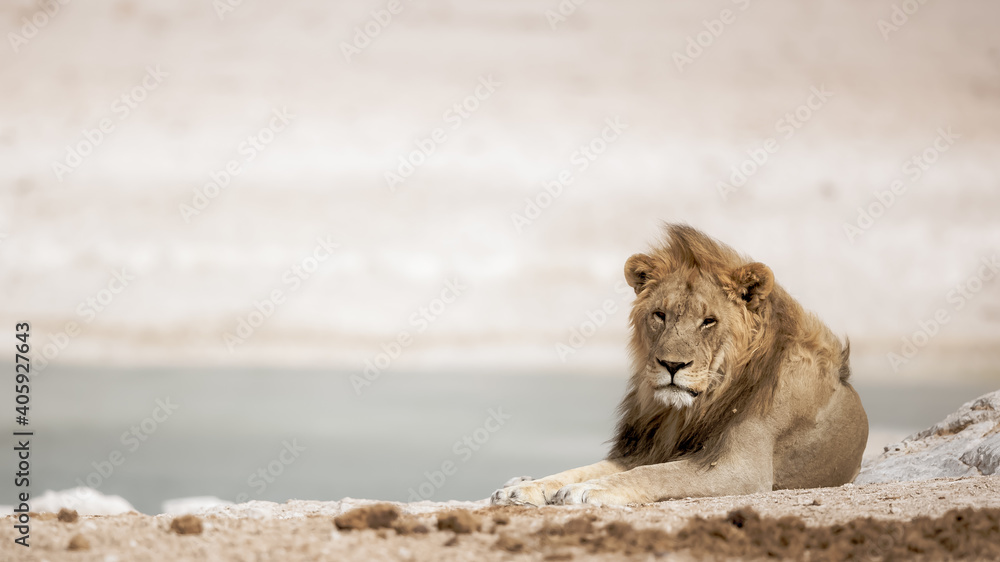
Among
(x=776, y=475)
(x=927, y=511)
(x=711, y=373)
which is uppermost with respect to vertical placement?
(x=711, y=373)

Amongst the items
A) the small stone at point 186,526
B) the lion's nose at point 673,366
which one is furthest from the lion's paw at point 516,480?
the small stone at point 186,526

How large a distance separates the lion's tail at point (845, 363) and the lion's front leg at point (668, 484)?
1.56 metres

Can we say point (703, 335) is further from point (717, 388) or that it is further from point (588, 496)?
point (588, 496)

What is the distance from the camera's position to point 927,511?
20.2 ft

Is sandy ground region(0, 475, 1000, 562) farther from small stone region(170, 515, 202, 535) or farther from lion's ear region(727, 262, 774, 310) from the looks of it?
lion's ear region(727, 262, 774, 310)

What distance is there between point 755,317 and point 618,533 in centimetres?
354

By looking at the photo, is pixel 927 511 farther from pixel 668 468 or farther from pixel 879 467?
pixel 879 467

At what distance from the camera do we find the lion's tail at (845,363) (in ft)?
29.3

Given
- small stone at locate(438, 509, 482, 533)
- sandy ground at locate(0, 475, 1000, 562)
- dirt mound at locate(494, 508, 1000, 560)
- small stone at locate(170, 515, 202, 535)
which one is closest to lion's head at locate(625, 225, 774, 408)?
sandy ground at locate(0, 475, 1000, 562)

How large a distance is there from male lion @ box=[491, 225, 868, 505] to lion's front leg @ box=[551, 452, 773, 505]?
10mm

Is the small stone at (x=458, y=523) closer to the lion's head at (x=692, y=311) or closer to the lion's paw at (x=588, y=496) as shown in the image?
the lion's paw at (x=588, y=496)

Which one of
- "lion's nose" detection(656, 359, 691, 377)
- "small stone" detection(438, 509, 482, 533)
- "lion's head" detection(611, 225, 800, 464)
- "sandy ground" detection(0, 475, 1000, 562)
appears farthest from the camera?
"lion's head" detection(611, 225, 800, 464)

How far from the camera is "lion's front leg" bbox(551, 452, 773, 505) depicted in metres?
7.00

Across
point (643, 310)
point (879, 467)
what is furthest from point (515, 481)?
point (879, 467)
